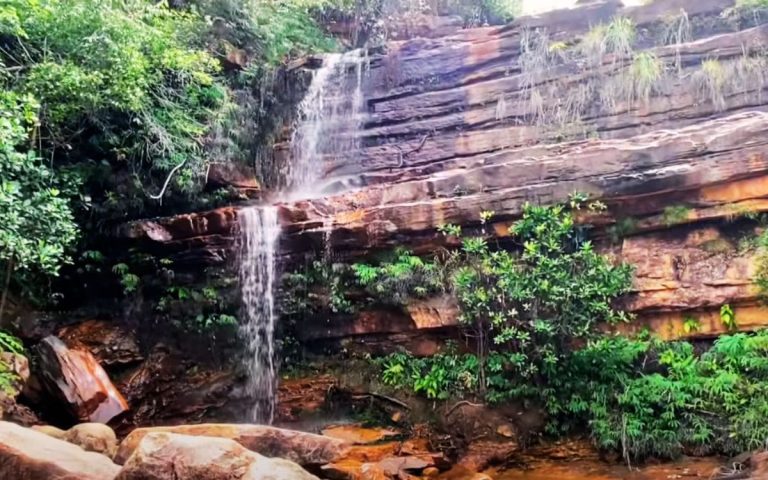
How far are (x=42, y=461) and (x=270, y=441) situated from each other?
7.44 feet

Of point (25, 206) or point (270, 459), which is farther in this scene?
point (25, 206)

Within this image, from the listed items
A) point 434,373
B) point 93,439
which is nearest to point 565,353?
point 434,373

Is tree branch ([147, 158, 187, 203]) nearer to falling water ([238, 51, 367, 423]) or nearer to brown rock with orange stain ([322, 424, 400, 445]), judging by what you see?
falling water ([238, 51, 367, 423])

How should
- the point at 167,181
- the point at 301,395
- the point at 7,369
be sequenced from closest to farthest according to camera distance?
the point at 7,369 → the point at 301,395 → the point at 167,181

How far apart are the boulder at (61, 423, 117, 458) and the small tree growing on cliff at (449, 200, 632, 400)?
483cm

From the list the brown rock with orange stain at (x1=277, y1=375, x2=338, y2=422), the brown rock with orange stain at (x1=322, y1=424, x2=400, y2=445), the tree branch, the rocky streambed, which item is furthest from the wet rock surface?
the brown rock with orange stain at (x1=322, y1=424, x2=400, y2=445)

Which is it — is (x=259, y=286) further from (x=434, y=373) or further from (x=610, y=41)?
(x=610, y=41)

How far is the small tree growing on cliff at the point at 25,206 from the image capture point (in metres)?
7.68

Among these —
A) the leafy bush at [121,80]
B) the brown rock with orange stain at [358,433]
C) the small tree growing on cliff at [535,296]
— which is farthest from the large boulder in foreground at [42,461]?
the leafy bush at [121,80]

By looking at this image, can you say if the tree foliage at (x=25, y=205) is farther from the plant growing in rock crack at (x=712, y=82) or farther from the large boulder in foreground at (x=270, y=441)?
the plant growing in rock crack at (x=712, y=82)

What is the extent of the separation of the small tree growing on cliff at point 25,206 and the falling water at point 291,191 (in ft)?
9.18

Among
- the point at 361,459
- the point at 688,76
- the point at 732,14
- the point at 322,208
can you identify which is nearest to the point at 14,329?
→ the point at 322,208

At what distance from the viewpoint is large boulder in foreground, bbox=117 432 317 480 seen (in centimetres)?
488

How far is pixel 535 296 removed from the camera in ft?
28.5
